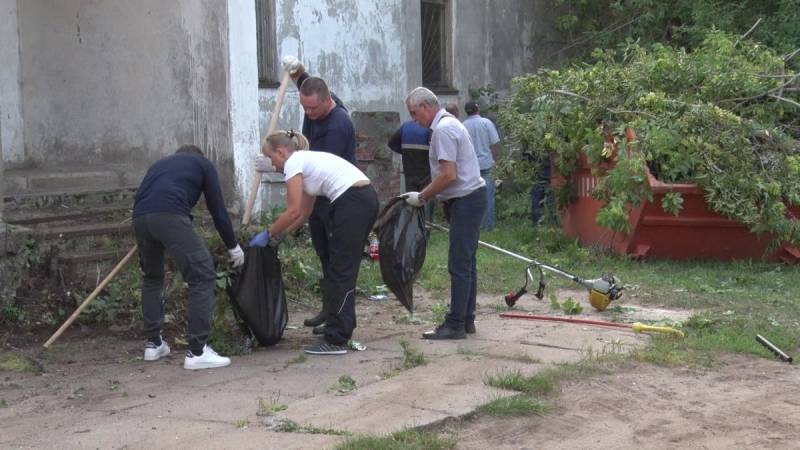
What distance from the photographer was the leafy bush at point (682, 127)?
1091 cm

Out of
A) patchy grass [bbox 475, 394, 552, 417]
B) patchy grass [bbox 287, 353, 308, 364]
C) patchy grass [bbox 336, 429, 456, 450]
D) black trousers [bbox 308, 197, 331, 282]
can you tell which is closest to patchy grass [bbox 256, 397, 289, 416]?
patchy grass [bbox 336, 429, 456, 450]

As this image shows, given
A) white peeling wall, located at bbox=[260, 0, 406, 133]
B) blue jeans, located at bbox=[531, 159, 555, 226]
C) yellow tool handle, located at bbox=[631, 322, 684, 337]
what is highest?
white peeling wall, located at bbox=[260, 0, 406, 133]

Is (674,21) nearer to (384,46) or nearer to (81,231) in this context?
(384,46)

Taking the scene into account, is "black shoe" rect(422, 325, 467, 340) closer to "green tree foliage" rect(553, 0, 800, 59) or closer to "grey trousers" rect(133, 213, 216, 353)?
"grey trousers" rect(133, 213, 216, 353)

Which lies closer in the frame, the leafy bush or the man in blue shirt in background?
the leafy bush

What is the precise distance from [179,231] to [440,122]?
1.97 metres

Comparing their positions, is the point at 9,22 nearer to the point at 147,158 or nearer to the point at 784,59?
the point at 147,158

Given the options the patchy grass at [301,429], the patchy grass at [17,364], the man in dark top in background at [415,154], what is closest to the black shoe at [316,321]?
the patchy grass at [17,364]

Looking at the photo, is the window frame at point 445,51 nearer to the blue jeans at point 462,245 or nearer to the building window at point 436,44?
the building window at point 436,44

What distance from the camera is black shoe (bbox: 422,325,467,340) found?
311 inches

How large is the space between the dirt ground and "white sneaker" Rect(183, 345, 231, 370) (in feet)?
0.33

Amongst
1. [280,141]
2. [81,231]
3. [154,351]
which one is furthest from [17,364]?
[280,141]

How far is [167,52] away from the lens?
10.8 metres

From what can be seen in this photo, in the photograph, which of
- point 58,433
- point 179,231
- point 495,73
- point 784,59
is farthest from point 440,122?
point 495,73
